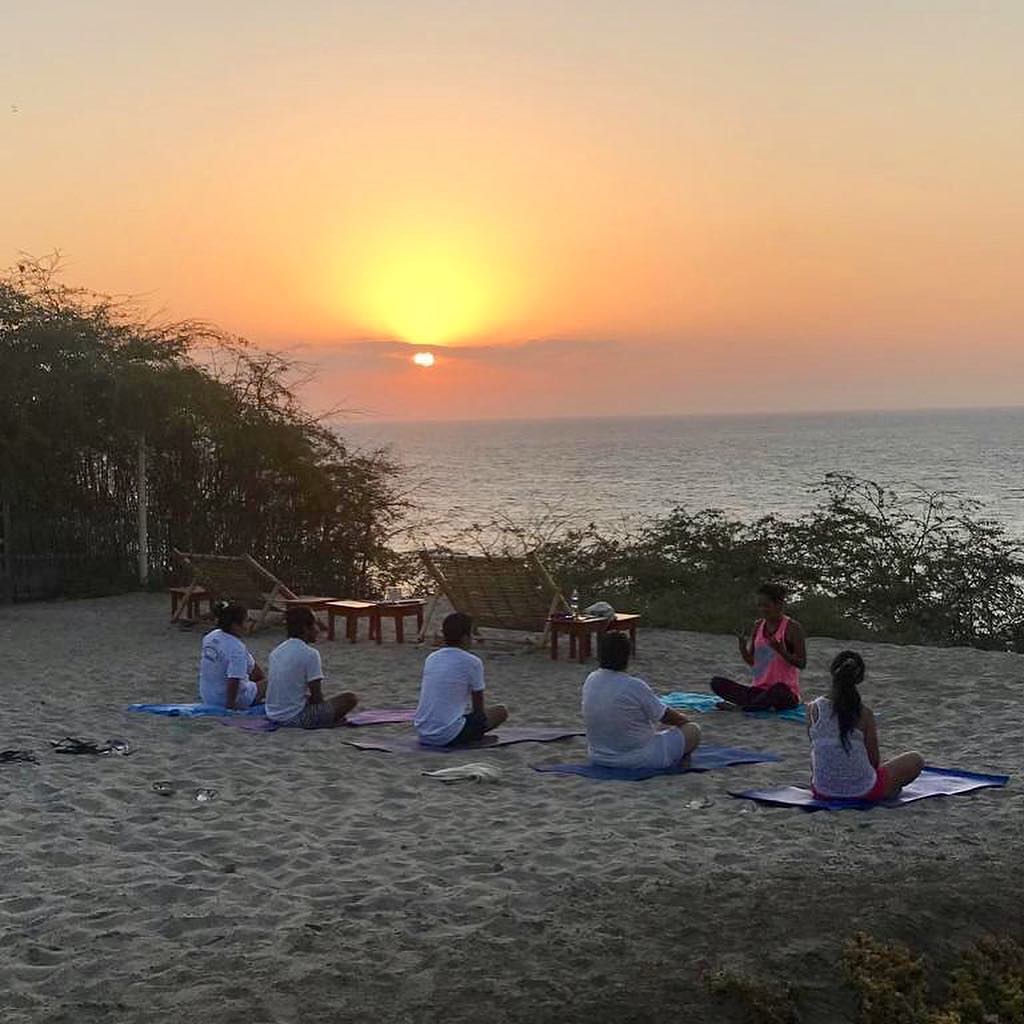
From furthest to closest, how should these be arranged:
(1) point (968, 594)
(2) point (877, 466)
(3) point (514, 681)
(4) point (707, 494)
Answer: (2) point (877, 466), (4) point (707, 494), (1) point (968, 594), (3) point (514, 681)

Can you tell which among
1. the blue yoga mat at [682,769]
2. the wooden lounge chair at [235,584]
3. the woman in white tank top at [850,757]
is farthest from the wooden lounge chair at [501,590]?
the woman in white tank top at [850,757]

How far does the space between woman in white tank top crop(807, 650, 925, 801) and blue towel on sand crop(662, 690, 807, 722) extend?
2445 millimetres

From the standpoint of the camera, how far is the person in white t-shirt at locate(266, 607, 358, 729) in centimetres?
891

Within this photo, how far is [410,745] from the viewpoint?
27.3 ft

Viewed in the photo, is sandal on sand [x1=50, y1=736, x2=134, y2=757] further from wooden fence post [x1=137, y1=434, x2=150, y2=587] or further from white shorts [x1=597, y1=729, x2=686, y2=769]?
wooden fence post [x1=137, y1=434, x2=150, y2=587]

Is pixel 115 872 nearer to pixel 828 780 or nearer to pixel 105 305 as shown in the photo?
pixel 828 780

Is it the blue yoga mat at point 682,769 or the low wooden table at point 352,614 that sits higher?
the low wooden table at point 352,614

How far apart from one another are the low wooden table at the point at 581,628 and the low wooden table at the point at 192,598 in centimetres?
435

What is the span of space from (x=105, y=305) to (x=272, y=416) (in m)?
2.87

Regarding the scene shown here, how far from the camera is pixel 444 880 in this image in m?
5.41

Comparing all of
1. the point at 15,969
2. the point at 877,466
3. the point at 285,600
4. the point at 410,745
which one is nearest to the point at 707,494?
the point at 877,466

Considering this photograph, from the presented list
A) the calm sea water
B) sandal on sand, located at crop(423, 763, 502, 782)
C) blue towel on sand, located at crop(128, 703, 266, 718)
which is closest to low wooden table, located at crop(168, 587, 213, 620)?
blue towel on sand, located at crop(128, 703, 266, 718)

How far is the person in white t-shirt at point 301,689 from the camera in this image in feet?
29.2

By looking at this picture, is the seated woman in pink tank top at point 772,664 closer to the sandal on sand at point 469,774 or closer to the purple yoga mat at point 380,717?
the purple yoga mat at point 380,717
